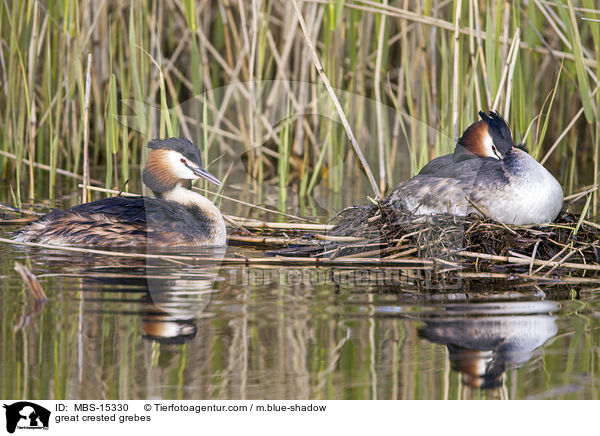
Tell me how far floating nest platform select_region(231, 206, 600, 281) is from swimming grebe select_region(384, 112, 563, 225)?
0.11 metres

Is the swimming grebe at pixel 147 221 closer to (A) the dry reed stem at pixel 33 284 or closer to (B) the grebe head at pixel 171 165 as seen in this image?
(B) the grebe head at pixel 171 165

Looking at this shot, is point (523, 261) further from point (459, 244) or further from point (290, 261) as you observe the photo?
point (290, 261)

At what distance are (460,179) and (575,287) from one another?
128 cm

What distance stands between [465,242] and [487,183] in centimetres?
52

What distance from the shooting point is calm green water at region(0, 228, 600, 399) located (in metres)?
2.83

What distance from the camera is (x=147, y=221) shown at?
5.07 m

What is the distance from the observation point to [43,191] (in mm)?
7062

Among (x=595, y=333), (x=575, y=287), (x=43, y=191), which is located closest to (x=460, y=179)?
(x=575, y=287)

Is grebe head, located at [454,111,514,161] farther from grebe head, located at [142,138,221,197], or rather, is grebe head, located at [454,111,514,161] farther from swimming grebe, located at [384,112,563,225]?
grebe head, located at [142,138,221,197]

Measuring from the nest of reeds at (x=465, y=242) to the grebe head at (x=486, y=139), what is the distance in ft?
1.61
